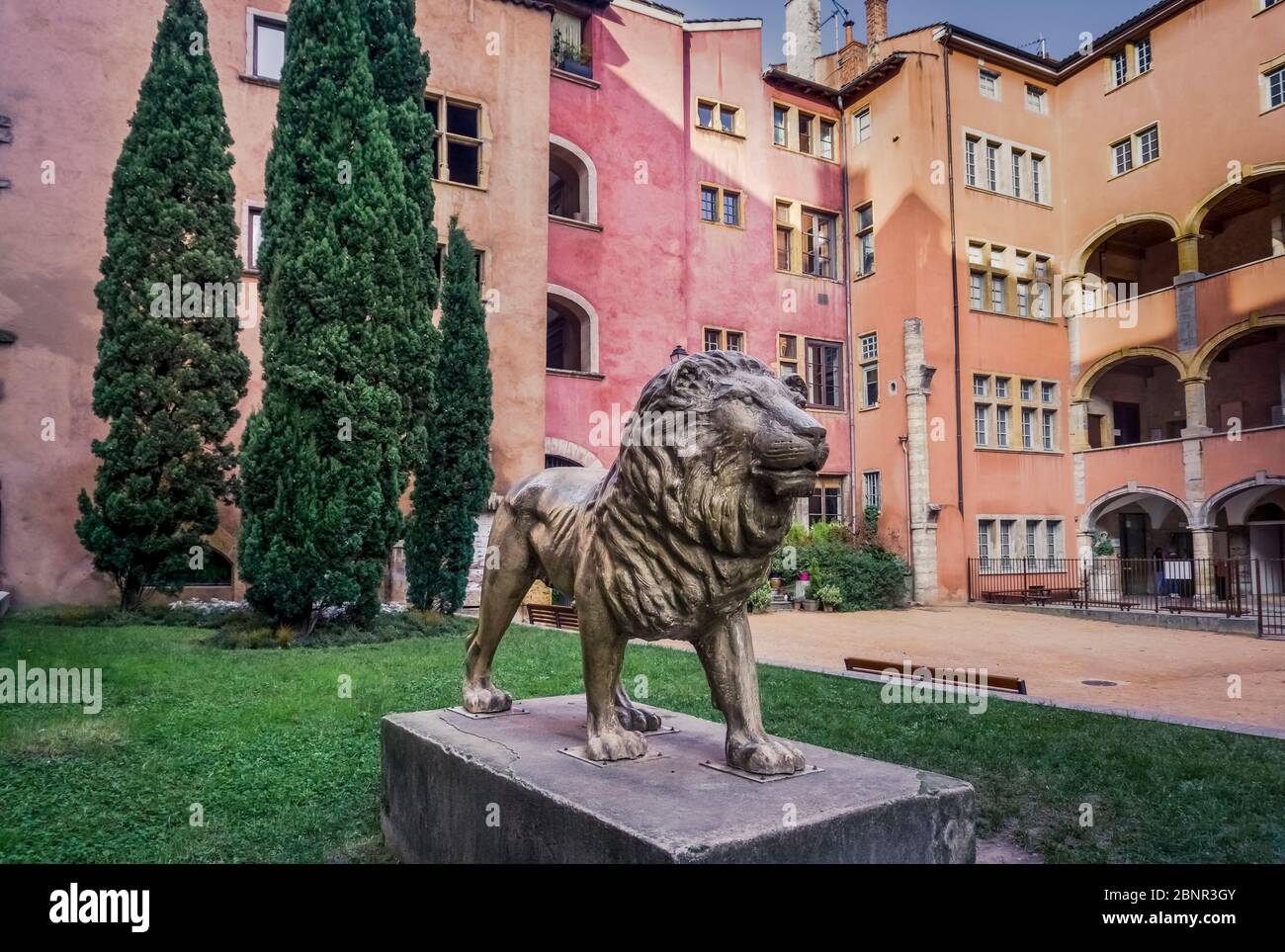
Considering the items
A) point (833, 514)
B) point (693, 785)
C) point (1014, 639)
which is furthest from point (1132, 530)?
point (693, 785)

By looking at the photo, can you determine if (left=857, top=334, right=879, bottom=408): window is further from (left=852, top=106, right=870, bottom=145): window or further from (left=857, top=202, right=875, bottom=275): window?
(left=852, top=106, right=870, bottom=145): window

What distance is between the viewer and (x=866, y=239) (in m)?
25.0

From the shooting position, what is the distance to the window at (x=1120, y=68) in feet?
79.4

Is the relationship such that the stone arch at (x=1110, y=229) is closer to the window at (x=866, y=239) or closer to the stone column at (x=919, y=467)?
the window at (x=866, y=239)

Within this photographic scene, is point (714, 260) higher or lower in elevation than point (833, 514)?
higher

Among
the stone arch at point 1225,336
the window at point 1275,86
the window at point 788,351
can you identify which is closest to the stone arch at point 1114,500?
Result: the stone arch at point 1225,336

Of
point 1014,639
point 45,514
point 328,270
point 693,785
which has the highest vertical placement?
point 328,270

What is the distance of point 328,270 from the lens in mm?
11781

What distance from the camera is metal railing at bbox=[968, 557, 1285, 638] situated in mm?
20062

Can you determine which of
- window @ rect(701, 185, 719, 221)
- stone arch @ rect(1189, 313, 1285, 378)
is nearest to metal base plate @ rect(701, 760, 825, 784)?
window @ rect(701, 185, 719, 221)

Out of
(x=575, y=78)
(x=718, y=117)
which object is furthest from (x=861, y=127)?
(x=575, y=78)

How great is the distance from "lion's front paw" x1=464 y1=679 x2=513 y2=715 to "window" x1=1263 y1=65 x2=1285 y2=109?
2495 cm
